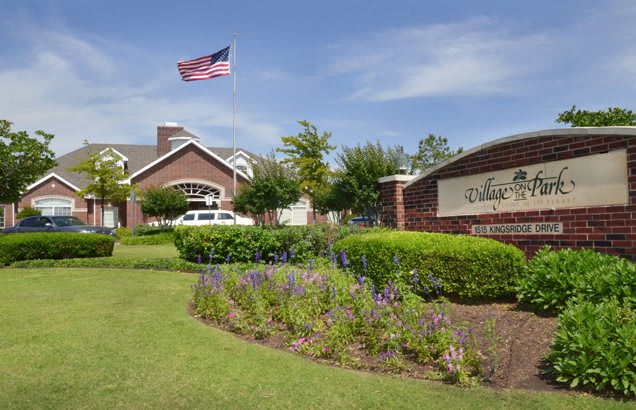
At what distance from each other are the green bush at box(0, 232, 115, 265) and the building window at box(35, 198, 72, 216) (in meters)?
27.1

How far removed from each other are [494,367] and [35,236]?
45.6 feet

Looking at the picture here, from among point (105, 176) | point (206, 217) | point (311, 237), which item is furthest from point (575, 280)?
point (105, 176)

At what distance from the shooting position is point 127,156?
44.2 metres

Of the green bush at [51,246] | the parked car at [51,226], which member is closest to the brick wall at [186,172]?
the parked car at [51,226]

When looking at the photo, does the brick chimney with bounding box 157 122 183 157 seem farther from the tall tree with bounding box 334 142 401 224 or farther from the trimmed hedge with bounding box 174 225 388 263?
the trimmed hedge with bounding box 174 225 388 263

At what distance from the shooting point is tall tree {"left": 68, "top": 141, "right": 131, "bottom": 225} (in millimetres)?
33406

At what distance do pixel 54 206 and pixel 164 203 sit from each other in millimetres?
15485

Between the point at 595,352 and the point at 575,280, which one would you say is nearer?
the point at 595,352

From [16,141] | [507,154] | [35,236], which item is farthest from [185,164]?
[507,154]

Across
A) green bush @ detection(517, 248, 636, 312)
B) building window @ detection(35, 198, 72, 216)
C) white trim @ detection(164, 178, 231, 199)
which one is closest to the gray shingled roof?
building window @ detection(35, 198, 72, 216)

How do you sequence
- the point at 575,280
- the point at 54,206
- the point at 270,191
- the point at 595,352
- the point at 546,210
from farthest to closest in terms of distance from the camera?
the point at 54,206 → the point at 270,191 → the point at 546,210 → the point at 575,280 → the point at 595,352

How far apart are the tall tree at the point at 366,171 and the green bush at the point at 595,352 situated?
15000 mm

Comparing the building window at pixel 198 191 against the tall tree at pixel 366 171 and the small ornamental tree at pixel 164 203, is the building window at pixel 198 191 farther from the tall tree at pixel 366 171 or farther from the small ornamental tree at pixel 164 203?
the tall tree at pixel 366 171

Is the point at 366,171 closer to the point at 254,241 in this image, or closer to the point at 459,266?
the point at 254,241
